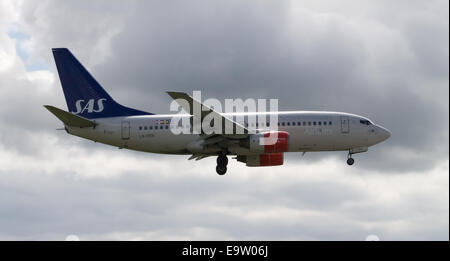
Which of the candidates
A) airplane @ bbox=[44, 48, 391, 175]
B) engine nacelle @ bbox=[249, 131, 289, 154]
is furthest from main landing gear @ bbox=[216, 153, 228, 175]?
engine nacelle @ bbox=[249, 131, 289, 154]

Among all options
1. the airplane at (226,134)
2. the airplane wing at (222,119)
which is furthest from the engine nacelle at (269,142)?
the airplane wing at (222,119)

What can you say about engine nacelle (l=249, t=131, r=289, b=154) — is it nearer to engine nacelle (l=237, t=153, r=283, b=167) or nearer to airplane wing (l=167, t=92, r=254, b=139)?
airplane wing (l=167, t=92, r=254, b=139)

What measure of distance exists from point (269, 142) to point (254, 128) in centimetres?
249

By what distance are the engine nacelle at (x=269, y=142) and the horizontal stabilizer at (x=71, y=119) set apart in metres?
14.0

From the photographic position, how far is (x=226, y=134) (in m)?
66.9

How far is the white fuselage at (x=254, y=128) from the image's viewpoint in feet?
222

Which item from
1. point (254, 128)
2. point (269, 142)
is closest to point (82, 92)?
point (254, 128)

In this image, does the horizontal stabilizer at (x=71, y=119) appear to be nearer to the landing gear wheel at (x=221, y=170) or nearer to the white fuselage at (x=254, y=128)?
the white fuselage at (x=254, y=128)

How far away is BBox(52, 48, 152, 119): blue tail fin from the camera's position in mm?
71500

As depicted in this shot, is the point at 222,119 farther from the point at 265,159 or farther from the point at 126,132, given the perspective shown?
the point at 126,132

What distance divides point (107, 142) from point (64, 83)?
7.92 metres

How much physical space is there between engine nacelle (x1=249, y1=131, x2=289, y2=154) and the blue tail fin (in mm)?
10298
